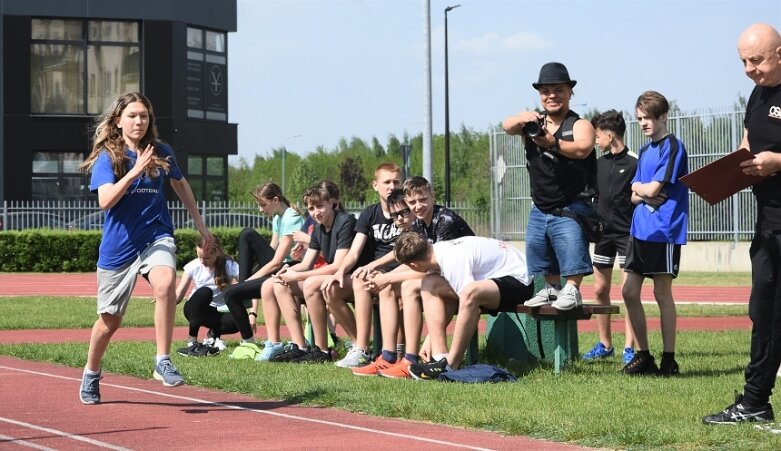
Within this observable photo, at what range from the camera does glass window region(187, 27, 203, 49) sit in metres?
49.2

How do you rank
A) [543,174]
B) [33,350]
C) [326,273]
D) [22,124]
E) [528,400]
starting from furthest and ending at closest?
[22,124], [33,350], [326,273], [543,174], [528,400]

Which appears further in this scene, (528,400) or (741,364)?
(741,364)

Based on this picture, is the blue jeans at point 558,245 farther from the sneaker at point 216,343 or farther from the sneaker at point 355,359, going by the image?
the sneaker at point 216,343

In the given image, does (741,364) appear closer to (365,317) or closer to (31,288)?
(365,317)

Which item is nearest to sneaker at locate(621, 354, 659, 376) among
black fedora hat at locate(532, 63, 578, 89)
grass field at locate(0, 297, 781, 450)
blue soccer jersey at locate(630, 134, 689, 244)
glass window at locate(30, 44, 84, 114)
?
grass field at locate(0, 297, 781, 450)

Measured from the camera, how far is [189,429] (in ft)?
25.8

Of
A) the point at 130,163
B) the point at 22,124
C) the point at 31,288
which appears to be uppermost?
the point at 22,124

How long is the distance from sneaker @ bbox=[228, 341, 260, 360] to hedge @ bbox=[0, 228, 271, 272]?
2209 centimetres

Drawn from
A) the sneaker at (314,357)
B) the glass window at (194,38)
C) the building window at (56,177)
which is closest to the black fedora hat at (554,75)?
the sneaker at (314,357)

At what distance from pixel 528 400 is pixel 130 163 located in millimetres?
3066

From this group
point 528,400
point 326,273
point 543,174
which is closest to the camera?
point 528,400

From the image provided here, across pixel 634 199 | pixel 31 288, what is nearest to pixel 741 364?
pixel 634 199

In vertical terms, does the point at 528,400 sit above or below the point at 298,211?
below

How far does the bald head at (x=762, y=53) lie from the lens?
7.22 m
